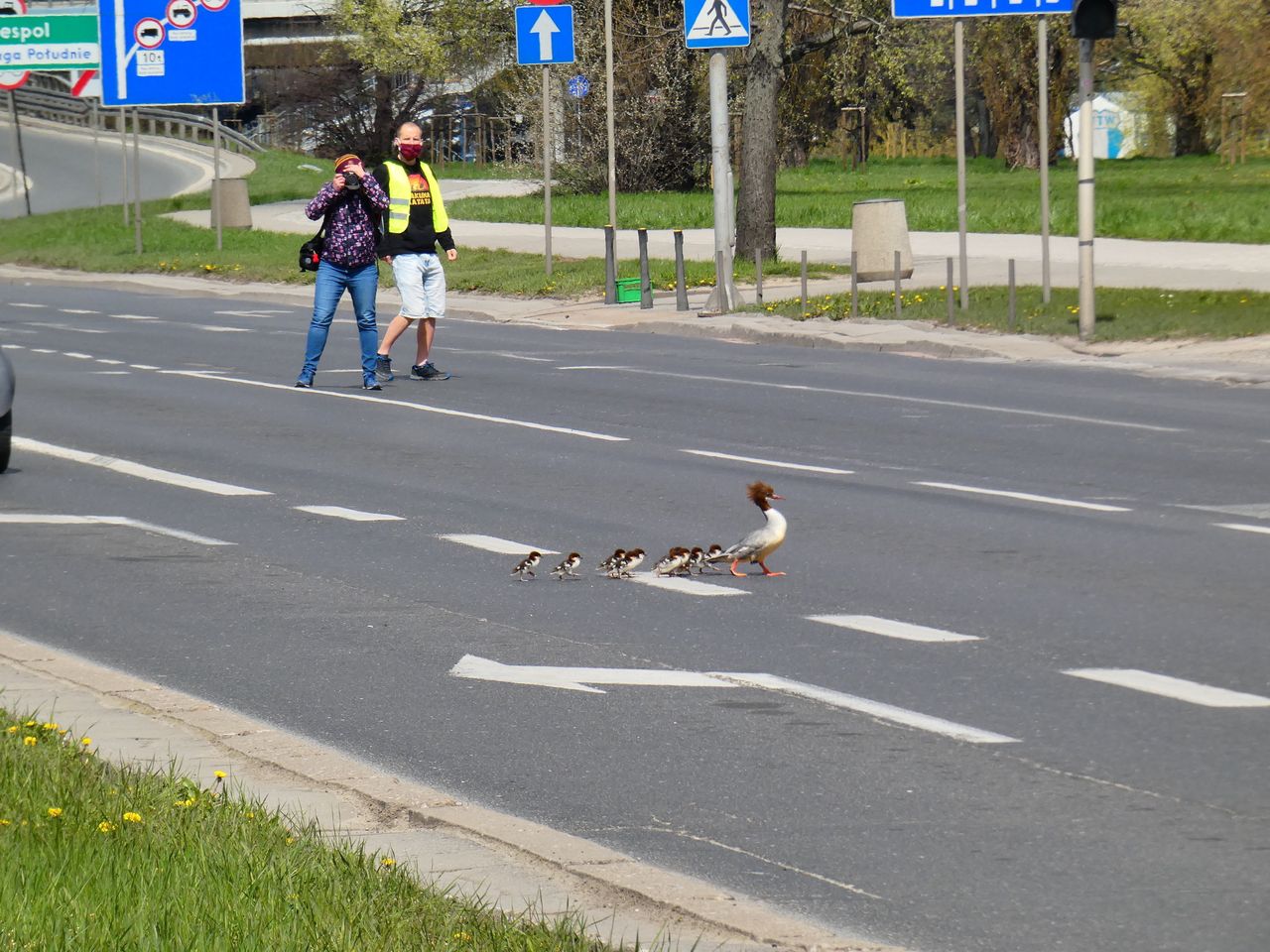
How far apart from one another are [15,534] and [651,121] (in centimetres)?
4556

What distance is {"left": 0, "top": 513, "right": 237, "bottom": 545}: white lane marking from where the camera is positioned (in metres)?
11.3

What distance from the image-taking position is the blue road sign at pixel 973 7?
22.2 meters

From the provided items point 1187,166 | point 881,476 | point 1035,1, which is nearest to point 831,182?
point 1187,166

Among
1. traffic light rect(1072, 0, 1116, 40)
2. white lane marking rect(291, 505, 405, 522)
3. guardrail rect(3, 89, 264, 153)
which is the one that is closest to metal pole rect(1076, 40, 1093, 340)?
traffic light rect(1072, 0, 1116, 40)

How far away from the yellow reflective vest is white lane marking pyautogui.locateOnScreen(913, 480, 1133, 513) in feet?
22.4

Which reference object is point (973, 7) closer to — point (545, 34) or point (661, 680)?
point (545, 34)

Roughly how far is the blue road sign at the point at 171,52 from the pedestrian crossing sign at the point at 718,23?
21.5 meters

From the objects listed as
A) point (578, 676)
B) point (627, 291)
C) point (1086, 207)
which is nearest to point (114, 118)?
point (627, 291)

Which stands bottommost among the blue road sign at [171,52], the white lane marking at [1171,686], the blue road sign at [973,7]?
the white lane marking at [1171,686]

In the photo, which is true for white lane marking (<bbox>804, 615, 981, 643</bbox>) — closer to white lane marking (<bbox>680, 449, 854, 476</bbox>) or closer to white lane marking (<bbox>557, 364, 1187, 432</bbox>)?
white lane marking (<bbox>680, 449, 854, 476</bbox>)

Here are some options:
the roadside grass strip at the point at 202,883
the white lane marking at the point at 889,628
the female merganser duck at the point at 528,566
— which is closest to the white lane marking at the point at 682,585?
the female merganser duck at the point at 528,566

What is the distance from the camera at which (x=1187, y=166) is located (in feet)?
215

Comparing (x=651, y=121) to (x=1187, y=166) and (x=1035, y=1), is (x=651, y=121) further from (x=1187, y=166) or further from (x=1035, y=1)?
(x=1035, y=1)

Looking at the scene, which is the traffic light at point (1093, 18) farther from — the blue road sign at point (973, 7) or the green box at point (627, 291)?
the green box at point (627, 291)
